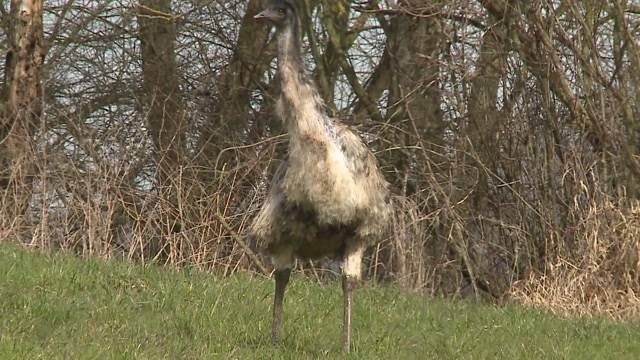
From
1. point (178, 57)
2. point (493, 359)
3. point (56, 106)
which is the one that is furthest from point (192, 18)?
point (493, 359)

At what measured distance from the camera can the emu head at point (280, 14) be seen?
7676mm

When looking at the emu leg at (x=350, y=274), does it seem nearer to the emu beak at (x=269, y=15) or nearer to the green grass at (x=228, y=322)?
the green grass at (x=228, y=322)

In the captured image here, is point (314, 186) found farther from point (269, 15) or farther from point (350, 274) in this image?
point (269, 15)

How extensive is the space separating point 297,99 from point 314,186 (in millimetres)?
567

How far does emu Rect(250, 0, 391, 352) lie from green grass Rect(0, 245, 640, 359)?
46 centimetres

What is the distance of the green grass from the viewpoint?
6938 millimetres

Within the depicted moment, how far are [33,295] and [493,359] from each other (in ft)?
9.90

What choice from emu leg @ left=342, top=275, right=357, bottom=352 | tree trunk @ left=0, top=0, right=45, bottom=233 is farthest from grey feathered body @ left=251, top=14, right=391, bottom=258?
tree trunk @ left=0, top=0, right=45, bottom=233

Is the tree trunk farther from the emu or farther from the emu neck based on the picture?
the emu neck

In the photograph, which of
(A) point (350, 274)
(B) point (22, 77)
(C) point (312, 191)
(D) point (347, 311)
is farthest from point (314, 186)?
(B) point (22, 77)

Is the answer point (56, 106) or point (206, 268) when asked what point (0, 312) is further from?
point (56, 106)

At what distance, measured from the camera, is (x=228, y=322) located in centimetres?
792

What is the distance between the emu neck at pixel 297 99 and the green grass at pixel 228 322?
1357 millimetres

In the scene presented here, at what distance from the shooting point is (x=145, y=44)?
15375mm
